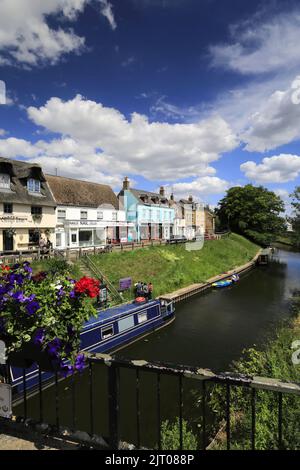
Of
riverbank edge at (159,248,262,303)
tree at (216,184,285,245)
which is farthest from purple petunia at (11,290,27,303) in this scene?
tree at (216,184,285,245)

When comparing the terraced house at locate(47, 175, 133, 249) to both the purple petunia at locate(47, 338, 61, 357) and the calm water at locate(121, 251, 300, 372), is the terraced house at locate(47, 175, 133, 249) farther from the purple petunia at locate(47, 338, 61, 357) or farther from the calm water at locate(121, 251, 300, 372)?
the purple petunia at locate(47, 338, 61, 357)

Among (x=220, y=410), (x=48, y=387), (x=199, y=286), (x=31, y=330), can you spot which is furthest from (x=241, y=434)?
(x=199, y=286)

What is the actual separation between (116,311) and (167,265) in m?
15.4

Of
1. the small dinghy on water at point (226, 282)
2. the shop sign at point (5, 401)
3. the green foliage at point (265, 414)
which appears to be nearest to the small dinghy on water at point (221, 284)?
the small dinghy on water at point (226, 282)

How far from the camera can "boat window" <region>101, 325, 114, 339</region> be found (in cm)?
1585

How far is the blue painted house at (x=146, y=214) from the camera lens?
4647cm

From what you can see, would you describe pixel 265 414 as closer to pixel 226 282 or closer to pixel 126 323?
pixel 126 323

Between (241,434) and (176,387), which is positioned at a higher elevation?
(241,434)

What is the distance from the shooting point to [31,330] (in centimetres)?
324

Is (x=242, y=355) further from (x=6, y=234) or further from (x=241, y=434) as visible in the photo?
(x=6, y=234)

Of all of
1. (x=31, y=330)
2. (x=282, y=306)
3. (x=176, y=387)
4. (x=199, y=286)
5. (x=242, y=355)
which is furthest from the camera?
(x=199, y=286)

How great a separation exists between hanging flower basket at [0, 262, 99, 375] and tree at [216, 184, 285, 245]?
65654 millimetres
